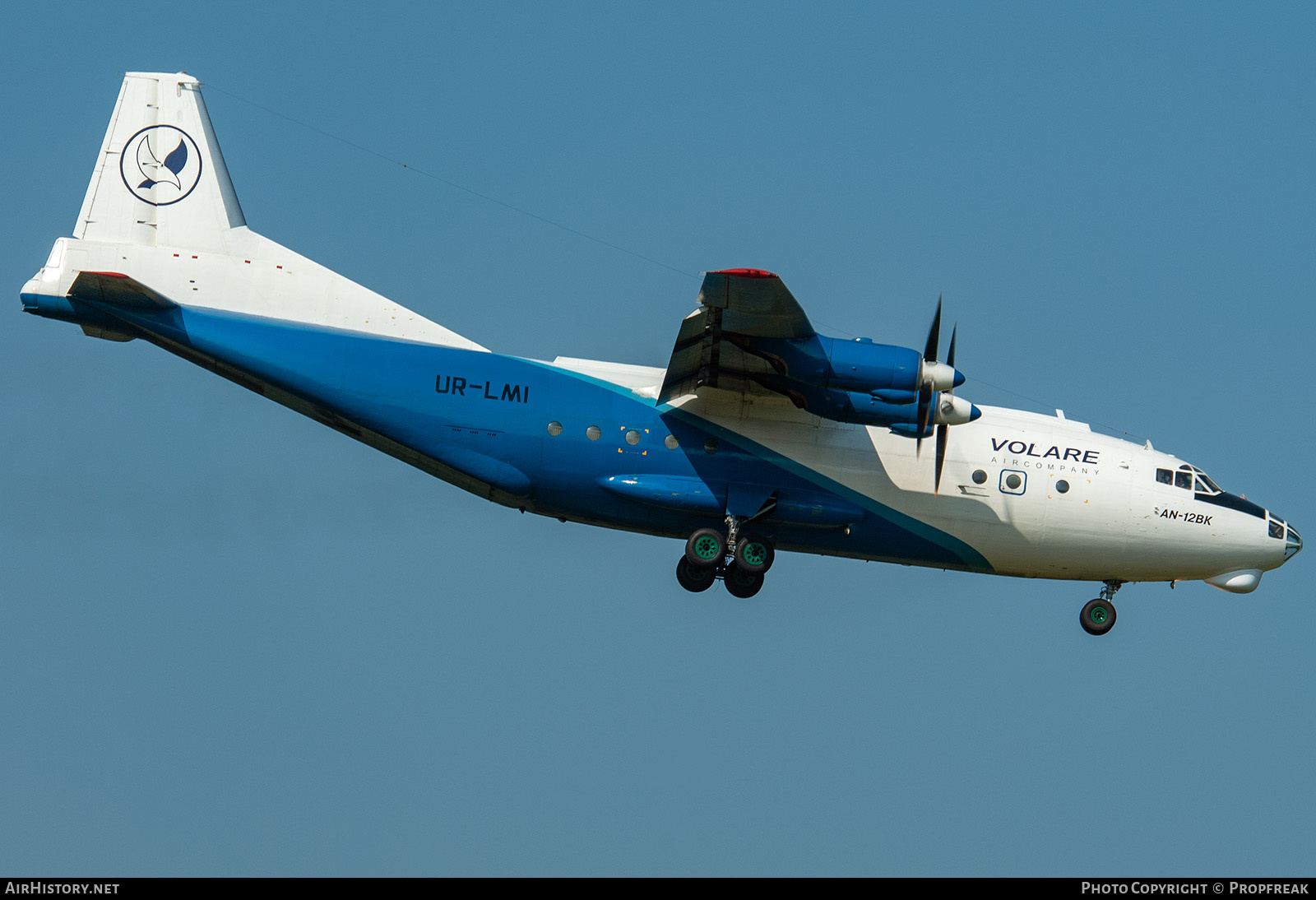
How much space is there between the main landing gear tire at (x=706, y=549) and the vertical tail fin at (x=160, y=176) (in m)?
9.40

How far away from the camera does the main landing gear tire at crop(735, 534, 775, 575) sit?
26.4 metres

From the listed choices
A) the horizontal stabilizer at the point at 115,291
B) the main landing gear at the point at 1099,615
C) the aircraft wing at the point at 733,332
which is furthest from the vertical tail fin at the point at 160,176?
the main landing gear at the point at 1099,615

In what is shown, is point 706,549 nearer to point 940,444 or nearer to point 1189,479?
point 940,444

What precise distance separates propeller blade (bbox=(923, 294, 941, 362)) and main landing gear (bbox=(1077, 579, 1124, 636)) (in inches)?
230

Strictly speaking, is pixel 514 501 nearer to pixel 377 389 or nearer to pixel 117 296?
pixel 377 389

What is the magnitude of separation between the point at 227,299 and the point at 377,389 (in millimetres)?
2993

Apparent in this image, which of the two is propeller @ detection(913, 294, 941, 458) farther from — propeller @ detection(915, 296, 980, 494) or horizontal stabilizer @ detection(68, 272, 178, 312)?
horizontal stabilizer @ detection(68, 272, 178, 312)

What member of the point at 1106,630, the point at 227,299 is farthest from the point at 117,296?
the point at 1106,630

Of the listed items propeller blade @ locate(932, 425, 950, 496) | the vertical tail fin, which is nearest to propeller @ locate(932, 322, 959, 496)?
propeller blade @ locate(932, 425, 950, 496)

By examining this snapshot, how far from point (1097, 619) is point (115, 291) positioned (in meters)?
17.4

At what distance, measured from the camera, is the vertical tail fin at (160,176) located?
27062 millimetres

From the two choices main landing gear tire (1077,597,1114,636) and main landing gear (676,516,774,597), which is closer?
main landing gear (676,516,774,597)

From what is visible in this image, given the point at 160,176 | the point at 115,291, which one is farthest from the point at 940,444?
the point at 160,176

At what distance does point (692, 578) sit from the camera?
1083 inches
